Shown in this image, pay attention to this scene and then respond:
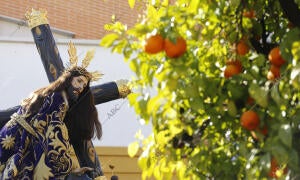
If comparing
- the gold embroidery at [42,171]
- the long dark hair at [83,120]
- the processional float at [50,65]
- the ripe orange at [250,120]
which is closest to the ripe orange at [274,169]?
the ripe orange at [250,120]

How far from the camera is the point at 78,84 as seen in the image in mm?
5906

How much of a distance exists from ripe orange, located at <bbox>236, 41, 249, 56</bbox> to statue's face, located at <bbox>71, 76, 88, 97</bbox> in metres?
2.94

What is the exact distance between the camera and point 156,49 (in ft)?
8.68

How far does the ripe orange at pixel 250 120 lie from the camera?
2688 millimetres

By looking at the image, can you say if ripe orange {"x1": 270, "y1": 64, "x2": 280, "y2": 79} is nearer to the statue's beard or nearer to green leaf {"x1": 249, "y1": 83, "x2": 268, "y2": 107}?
green leaf {"x1": 249, "y1": 83, "x2": 268, "y2": 107}

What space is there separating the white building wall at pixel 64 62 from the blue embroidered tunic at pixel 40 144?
156 inches

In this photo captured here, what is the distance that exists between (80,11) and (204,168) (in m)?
11.4

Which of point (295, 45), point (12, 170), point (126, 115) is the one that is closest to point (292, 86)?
point (295, 45)

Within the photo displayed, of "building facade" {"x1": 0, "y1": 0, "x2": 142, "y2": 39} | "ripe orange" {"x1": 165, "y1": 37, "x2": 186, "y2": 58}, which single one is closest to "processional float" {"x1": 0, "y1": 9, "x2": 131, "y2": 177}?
"ripe orange" {"x1": 165, "y1": 37, "x2": 186, "y2": 58}

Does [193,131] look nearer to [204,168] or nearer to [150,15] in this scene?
[204,168]

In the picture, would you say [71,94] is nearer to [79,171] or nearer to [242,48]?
[79,171]

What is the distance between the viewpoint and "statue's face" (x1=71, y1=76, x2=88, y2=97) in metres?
5.88

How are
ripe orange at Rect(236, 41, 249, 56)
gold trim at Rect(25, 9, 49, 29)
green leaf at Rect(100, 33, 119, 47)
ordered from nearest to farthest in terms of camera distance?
green leaf at Rect(100, 33, 119, 47) < ripe orange at Rect(236, 41, 249, 56) < gold trim at Rect(25, 9, 49, 29)

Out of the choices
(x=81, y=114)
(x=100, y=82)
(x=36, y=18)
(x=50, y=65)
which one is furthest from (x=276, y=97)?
(x=100, y=82)
